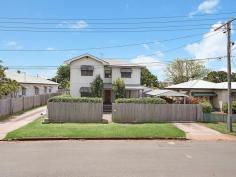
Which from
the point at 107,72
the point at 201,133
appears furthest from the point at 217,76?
the point at 201,133

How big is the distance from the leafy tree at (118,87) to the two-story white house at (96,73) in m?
1.25

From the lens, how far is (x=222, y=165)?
10562mm

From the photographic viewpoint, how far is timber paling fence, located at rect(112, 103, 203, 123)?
23.3 metres

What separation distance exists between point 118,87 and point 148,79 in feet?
141

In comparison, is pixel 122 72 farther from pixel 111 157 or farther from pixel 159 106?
pixel 111 157

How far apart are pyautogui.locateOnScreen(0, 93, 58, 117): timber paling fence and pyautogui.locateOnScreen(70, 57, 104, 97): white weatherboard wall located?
6.01 m

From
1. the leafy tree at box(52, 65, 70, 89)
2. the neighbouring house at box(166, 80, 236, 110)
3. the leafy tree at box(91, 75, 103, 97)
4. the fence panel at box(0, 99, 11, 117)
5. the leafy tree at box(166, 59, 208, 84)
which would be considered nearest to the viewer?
the fence panel at box(0, 99, 11, 117)

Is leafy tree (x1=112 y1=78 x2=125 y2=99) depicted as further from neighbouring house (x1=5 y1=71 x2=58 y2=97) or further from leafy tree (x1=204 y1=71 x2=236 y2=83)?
leafy tree (x1=204 y1=71 x2=236 y2=83)

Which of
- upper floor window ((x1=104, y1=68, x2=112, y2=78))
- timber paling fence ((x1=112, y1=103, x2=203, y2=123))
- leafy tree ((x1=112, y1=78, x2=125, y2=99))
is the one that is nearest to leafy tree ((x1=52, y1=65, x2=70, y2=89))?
upper floor window ((x1=104, y1=68, x2=112, y2=78))

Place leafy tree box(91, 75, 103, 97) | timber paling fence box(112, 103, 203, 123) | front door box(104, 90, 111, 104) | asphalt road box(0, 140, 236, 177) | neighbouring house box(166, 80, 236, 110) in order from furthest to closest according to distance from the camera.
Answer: front door box(104, 90, 111, 104) → neighbouring house box(166, 80, 236, 110) → leafy tree box(91, 75, 103, 97) → timber paling fence box(112, 103, 203, 123) → asphalt road box(0, 140, 236, 177)

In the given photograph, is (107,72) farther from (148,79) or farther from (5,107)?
(148,79)

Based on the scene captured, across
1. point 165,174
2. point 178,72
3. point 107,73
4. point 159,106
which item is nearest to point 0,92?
point 107,73

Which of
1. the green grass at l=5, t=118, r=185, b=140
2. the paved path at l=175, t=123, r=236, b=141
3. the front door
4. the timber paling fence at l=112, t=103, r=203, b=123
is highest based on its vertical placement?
the front door

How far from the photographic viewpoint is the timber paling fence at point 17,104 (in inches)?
1037
